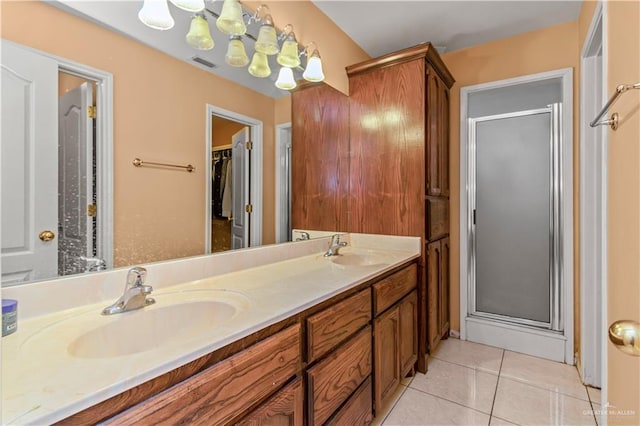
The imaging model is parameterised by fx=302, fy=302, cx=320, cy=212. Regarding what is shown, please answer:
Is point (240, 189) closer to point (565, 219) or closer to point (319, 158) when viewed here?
point (319, 158)

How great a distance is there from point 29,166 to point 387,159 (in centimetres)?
188

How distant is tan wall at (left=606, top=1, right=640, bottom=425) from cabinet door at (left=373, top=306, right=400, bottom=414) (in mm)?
846

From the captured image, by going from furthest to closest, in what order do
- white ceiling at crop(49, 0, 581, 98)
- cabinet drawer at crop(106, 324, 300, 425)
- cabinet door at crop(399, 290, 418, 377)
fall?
1. cabinet door at crop(399, 290, 418, 377)
2. white ceiling at crop(49, 0, 581, 98)
3. cabinet drawer at crop(106, 324, 300, 425)

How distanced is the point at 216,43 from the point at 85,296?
1138mm

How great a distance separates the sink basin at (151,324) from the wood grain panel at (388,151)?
4.51 feet

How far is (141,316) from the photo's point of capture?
35.9 inches

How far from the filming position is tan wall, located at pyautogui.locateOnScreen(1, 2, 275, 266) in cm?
92

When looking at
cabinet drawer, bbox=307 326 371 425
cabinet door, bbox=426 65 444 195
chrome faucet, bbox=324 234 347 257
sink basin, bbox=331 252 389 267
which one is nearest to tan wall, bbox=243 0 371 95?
cabinet door, bbox=426 65 444 195

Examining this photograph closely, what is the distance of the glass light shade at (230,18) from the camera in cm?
137

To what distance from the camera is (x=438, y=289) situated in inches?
89.0

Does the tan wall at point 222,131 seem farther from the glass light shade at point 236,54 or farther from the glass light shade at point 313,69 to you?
the glass light shade at point 313,69

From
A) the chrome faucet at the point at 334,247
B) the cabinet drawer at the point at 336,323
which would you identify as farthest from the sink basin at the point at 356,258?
the cabinet drawer at the point at 336,323

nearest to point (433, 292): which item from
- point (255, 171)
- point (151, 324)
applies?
Result: point (255, 171)

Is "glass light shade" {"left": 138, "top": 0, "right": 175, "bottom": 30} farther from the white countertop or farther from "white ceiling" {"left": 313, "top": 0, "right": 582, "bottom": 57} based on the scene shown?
"white ceiling" {"left": 313, "top": 0, "right": 582, "bottom": 57}
